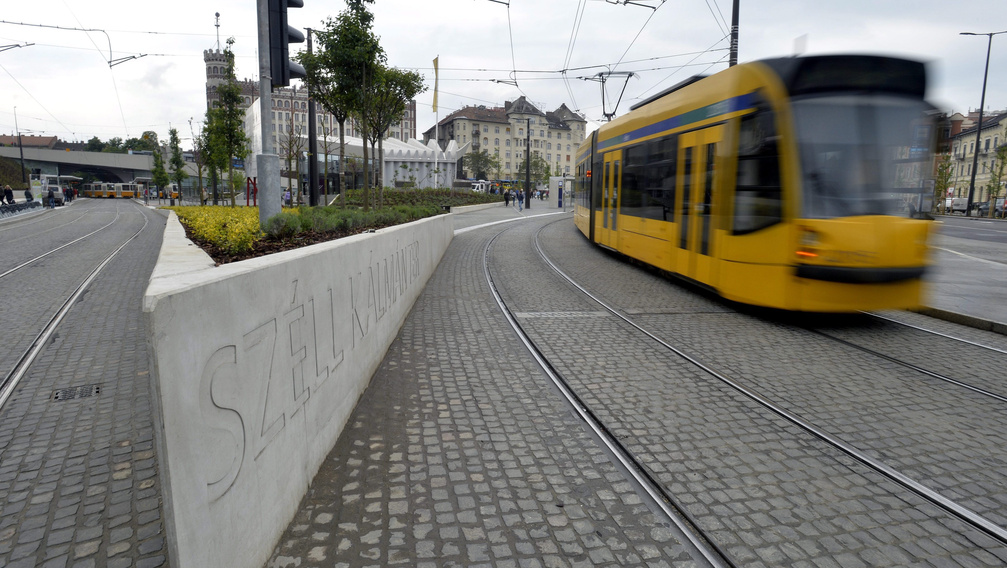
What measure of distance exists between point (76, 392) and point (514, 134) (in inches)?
5218

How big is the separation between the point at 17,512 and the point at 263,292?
6.57 ft

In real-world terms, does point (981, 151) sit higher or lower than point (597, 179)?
higher

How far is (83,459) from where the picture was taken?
4.13m

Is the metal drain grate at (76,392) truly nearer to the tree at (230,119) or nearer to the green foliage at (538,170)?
the tree at (230,119)

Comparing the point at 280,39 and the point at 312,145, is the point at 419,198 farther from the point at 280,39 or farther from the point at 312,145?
the point at 280,39

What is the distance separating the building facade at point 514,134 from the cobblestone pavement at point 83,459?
123 meters

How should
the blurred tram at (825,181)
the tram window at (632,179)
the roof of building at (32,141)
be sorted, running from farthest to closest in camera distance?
the roof of building at (32,141)
the tram window at (632,179)
the blurred tram at (825,181)

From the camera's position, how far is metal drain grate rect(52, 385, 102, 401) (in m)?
5.34

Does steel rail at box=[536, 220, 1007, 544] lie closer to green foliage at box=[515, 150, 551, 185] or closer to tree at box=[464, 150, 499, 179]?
tree at box=[464, 150, 499, 179]

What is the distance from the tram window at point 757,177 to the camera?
305 inches

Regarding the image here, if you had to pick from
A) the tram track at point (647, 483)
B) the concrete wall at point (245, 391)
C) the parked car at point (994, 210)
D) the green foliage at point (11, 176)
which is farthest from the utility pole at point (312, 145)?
the green foliage at point (11, 176)

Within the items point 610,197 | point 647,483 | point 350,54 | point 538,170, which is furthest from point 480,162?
point 647,483

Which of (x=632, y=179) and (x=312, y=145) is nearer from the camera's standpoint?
(x=632, y=179)

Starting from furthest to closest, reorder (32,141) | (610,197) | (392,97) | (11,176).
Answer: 1. (32,141)
2. (11,176)
3. (392,97)
4. (610,197)
